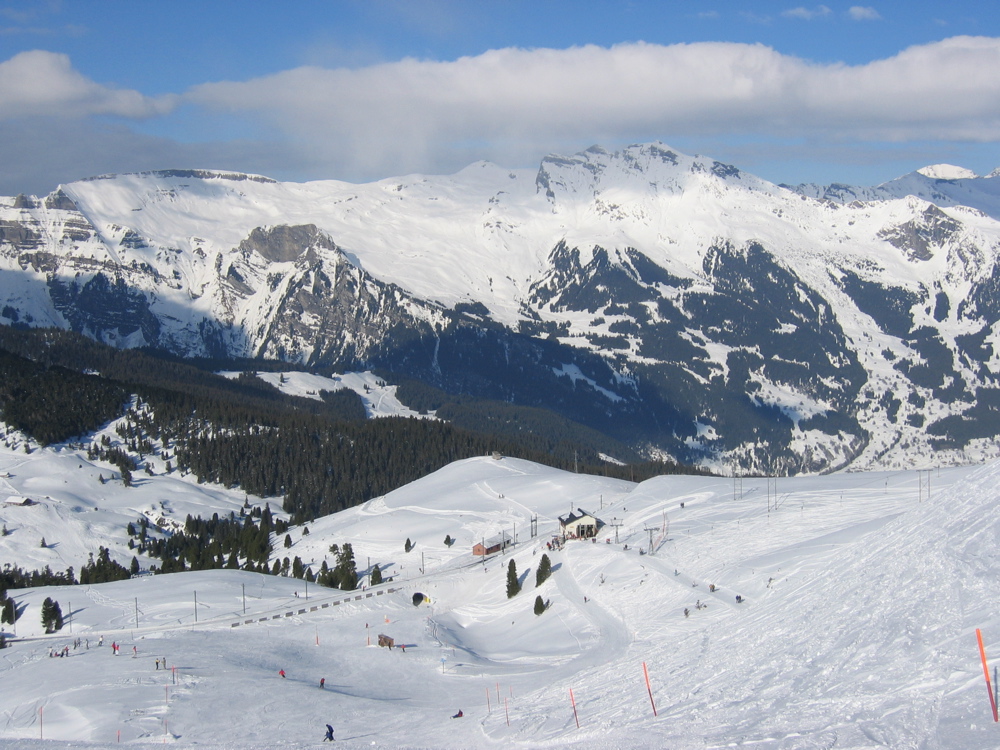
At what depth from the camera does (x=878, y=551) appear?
6225 centimetres

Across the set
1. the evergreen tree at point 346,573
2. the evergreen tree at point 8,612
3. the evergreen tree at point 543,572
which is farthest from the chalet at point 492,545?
the evergreen tree at point 8,612

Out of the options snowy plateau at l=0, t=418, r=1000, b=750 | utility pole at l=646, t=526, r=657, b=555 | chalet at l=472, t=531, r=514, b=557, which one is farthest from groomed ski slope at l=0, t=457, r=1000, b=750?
chalet at l=472, t=531, r=514, b=557

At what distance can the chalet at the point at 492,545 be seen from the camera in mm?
119125

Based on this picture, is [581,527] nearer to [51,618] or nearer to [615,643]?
[615,643]

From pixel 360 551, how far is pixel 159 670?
195 feet

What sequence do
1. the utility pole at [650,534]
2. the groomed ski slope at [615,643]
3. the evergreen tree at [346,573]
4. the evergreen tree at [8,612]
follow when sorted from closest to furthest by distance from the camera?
1. the groomed ski slope at [615,643]
2. the utility pole at [650,534]
3. the evergreen tree at [8,612]
4. the evergreen tree at [346,573]

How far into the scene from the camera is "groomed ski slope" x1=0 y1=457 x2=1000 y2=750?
42.9 metres

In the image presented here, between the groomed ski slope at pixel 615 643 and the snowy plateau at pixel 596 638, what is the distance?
0.21m

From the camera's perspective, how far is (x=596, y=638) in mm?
74250

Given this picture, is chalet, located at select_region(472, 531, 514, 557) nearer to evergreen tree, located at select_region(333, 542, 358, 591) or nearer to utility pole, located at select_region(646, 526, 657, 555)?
evergreen tree, located at select_region(333, 542, 358, 591)

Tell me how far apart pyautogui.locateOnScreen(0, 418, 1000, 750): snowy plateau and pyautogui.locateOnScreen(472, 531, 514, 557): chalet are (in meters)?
2.43

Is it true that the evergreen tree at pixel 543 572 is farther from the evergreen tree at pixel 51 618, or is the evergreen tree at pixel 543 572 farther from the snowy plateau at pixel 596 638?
the evergreen tree at pixel 51 618

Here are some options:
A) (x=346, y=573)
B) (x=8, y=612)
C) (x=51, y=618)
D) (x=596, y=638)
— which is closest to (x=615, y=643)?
(x=596, y=638)

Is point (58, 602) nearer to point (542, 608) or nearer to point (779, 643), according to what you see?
point (542, 608)
